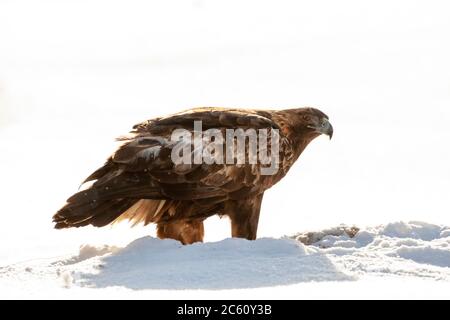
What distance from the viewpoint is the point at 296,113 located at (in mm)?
14320

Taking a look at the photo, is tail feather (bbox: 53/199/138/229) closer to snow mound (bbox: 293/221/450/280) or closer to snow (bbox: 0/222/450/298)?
snow (bbox: 0/222/450/298)

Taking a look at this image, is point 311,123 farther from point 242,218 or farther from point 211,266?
point 211,266

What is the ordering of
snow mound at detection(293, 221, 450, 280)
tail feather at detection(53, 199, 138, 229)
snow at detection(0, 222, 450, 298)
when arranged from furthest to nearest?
tail feather at detection(53, 199, 138, 229) → snow mound at detection(293, 221, 450, 280) → snow at detection(0, 222, 450, 298)

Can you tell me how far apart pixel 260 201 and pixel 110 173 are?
1.99 m

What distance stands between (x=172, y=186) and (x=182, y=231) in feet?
3.32

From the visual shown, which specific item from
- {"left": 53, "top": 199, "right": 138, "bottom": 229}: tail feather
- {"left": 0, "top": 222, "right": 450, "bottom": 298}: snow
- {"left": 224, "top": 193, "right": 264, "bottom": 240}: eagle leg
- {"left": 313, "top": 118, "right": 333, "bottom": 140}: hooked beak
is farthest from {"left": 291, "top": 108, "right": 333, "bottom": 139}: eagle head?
{"left": 53, "top": 199, "right": 138, "bottom": 229}: tail feather

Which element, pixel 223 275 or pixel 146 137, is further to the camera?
pixel 146 137

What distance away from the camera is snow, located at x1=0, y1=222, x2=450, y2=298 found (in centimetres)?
1013

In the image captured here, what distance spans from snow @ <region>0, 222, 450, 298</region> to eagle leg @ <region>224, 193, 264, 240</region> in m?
1.09

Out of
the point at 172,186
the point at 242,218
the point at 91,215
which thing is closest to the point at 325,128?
the point at 242,218

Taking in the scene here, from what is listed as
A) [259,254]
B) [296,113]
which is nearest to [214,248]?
[259,254]

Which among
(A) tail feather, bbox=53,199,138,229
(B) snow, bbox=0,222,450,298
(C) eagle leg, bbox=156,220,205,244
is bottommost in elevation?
(B) snow, bbox=0,222,450,298

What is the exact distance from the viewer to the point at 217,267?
1052 centimetres
